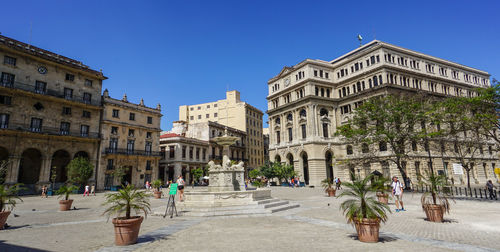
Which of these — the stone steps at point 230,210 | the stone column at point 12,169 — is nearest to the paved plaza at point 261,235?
the stone steps at point 230,210

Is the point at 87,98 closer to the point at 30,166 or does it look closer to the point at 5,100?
the point at 5,100

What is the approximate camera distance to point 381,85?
38.4 metres

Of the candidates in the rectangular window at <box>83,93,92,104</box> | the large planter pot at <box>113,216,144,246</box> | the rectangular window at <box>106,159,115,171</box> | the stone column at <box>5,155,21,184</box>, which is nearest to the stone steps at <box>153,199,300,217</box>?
the large planter pot at <box>113,216,144,246</box>

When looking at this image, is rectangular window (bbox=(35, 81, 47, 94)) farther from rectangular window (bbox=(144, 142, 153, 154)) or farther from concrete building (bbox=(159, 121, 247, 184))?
concrete building (bbox=(159, 121, 247, 184))

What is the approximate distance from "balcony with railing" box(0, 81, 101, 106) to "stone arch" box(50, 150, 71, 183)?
7385mm

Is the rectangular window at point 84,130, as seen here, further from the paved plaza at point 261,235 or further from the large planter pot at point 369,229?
the large planter pot at point 369,229

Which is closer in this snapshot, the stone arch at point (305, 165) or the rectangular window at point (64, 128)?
the rectangular window at point (64, 128)

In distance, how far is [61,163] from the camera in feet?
119

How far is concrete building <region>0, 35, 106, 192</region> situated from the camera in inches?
1161

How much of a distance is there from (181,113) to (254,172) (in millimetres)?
34578

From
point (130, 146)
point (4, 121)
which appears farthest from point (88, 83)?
point (130, 146)

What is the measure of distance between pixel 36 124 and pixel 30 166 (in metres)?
6.53

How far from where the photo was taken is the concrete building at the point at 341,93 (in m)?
40.6

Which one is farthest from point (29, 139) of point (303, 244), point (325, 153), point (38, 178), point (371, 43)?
point (371, 43)
